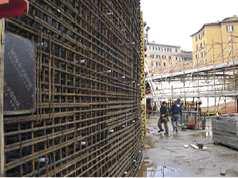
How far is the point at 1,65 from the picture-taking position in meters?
2.24

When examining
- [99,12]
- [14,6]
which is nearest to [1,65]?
[14,6]

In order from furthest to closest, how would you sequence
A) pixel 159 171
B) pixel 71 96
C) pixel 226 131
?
pixel 226 131, pixel 159 171, pixel 71 96

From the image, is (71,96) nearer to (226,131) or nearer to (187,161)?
(187,161)

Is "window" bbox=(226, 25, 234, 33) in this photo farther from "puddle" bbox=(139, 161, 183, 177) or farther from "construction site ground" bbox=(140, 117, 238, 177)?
"puddle" bbox=(139, 161, 183, 177)

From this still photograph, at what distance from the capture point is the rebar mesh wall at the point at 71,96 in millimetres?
2662

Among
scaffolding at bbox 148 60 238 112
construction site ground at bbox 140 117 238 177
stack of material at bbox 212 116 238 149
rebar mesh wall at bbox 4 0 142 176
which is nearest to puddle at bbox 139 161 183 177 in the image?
construction site ground at bbox 140 117 238 177

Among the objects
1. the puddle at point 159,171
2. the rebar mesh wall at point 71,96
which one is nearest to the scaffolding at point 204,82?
the puddle at point 159,171

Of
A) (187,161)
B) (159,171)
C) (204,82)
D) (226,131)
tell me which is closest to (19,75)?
(159,171)

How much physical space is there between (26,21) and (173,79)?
27.2 meters

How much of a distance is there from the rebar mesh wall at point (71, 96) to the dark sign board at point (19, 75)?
0.08 meters

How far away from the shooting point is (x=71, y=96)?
360 centimetres

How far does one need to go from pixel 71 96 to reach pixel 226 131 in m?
8.52

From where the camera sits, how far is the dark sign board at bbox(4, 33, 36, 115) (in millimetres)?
2367

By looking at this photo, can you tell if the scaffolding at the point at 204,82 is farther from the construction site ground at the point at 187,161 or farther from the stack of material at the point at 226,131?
the construction site ground at the point at 187,161
